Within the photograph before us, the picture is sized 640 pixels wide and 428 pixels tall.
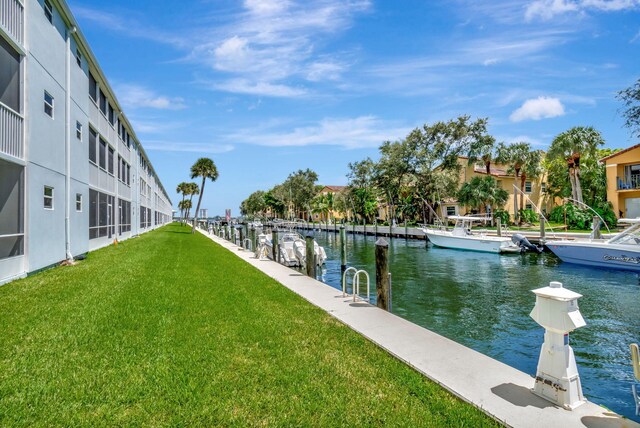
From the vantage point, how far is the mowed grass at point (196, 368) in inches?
163

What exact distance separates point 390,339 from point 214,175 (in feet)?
165

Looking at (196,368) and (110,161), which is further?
(110,161)

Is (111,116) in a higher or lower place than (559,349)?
higher

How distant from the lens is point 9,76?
1110 centimetres

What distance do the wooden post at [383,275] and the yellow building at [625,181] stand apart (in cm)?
3967

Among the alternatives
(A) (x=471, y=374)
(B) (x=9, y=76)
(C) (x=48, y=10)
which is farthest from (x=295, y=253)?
(A) (x=471, y=374)

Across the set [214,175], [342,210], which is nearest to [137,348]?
[214,175]

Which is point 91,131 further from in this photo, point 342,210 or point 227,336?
point 342,210

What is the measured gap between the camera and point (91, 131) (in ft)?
66.4

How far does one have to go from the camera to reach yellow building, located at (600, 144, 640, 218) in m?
38.5

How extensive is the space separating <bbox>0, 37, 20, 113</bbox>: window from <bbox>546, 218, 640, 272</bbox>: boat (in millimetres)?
25501

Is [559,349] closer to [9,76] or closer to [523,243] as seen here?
[9,76]

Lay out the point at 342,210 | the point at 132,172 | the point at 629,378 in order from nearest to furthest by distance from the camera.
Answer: the point at 629,378 < the point at 132,172 < the point at 342,210

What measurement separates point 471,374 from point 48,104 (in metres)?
14.8
